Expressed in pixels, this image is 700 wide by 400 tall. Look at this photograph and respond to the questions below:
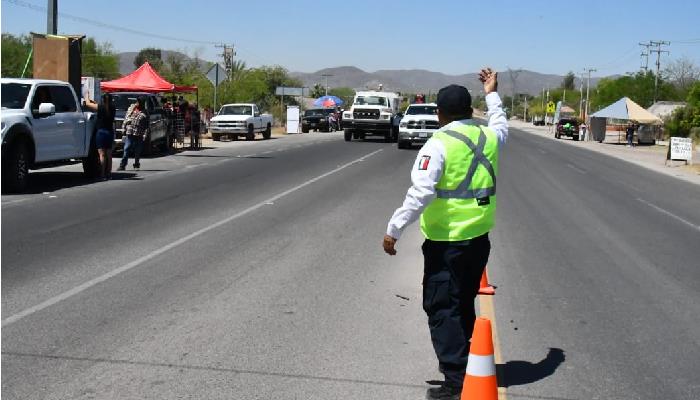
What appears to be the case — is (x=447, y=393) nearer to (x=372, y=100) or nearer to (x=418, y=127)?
(x=418, y=127)

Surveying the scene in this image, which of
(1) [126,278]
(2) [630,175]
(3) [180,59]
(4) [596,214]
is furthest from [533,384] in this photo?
(3) [180,59]

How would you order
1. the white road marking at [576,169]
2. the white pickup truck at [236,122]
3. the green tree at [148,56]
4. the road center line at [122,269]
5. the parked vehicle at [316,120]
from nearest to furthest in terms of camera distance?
1. the road center line at [122,269]
2. the white road marking at [576,169]
3. the white pickup truck at [236,122]
4. the parked vehicle at [316,120]
5. the green tree at [148,56]

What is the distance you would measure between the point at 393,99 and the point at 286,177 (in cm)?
2455

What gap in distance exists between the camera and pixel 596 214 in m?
15.8

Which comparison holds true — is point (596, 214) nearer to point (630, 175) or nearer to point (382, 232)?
point (382, 232)

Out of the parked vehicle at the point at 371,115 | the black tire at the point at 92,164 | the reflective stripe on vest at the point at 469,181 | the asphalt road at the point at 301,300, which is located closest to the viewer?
the reflective stripe on vest at the point at 469,181

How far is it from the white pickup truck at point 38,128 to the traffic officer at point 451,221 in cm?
1234

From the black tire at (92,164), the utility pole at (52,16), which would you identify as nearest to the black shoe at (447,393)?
the black tire at (92,164)

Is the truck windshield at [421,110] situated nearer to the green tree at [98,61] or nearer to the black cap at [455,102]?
the black cap at [455,102]

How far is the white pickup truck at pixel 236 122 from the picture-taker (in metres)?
43.1

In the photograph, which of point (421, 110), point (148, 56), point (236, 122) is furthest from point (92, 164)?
point (148, 56)

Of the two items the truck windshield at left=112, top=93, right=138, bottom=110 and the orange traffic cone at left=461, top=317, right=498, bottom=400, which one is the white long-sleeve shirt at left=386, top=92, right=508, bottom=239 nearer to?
the orange traffic cone at left=461, top=317, right=498, bottom=400

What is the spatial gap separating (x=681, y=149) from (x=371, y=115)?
566 inches

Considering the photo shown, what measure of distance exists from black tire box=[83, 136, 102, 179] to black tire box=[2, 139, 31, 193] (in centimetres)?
281
